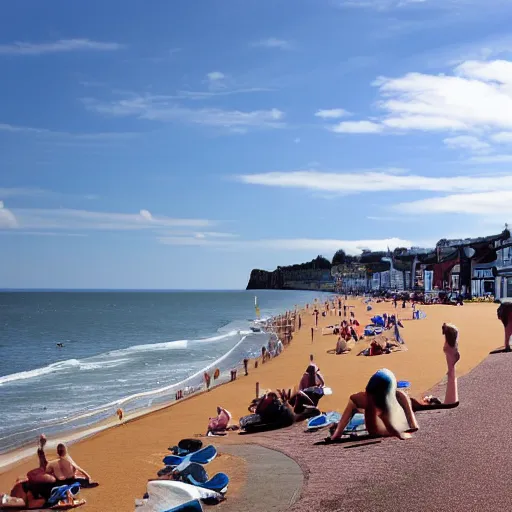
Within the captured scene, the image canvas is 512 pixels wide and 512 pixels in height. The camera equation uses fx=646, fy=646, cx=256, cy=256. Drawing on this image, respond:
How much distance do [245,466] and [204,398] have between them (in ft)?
35.4

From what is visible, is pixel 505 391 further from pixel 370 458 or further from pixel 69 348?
pixel 69 348

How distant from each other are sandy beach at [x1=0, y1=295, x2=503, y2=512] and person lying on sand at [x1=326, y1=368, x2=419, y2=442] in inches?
85.6

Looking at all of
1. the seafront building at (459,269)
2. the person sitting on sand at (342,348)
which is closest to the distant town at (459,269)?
the seafront building at (459,269)

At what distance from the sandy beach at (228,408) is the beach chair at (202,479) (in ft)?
0.68

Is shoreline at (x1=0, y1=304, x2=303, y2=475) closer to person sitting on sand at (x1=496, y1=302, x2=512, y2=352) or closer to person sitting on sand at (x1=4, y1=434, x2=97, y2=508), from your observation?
person sitting on sand at (x1=4, y1=434, x2=97, y2=508)

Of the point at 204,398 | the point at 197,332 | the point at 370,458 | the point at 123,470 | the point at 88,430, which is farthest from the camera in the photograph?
the point at 197,332

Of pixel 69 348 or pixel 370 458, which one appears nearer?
pixel 370 458

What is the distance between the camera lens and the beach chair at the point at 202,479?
29.0 ft

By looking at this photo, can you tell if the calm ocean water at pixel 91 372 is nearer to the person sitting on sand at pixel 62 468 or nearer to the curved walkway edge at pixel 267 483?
the person sitting on sand at pixel 62 468

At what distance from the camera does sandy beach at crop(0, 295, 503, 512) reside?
1053 centimetres

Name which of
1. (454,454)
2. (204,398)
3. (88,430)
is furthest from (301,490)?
(204,398)

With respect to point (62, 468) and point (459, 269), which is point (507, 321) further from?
point (459, 269)

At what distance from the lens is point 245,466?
33.4 ft

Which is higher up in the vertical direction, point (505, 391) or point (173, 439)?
point (505, 391)
